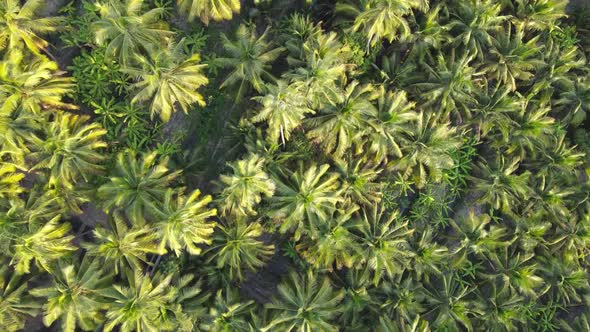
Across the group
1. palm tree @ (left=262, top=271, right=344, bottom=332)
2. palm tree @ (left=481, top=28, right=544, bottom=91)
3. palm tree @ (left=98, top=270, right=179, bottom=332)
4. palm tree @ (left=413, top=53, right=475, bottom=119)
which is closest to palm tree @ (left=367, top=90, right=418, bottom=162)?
palm tree @ (left=413, top=53, right=475, bottom=119)

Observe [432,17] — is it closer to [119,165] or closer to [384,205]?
[384,205]

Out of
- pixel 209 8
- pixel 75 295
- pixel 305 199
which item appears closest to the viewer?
pixel 75 295

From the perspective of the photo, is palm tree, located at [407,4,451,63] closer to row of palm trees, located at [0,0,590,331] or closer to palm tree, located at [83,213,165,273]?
row of palm trees, located at [0,0,590,331]

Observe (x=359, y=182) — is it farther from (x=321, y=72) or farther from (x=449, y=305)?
(x=449, y=305)

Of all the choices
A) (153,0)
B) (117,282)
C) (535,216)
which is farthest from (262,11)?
(535,216)

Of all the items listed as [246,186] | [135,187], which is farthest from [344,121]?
[135,187]

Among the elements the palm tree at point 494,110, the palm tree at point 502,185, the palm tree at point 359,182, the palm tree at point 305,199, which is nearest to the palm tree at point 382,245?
the palm tree at point 359,182
